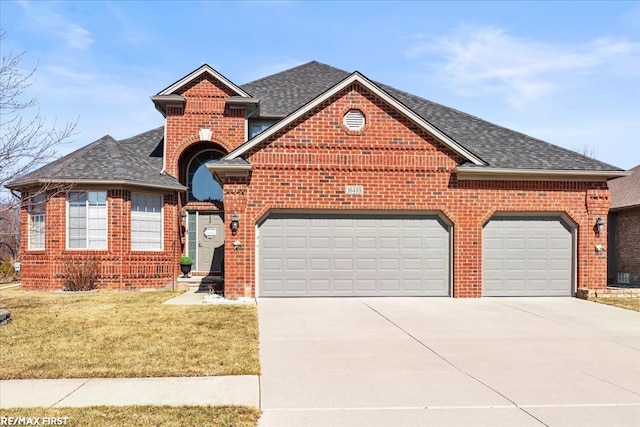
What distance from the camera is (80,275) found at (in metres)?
16.5

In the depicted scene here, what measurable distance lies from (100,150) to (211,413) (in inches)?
603

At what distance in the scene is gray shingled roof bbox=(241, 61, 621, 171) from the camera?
15.4 meters

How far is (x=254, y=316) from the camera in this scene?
1143 cm

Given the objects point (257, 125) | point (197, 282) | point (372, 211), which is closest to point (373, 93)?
point (372, 211)

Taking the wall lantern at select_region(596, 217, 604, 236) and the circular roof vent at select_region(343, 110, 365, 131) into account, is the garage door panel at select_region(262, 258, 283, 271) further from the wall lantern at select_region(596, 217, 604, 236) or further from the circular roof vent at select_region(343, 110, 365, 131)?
the wall lantern at select_region(596, 217, 604, 236)

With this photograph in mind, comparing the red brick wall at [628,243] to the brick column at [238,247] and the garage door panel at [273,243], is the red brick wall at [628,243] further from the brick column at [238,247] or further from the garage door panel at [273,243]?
the brick column at [238,247]

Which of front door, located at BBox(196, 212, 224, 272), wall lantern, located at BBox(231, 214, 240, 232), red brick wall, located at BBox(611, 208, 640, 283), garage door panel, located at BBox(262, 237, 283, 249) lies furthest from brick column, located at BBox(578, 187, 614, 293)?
front door, located at BBox(196, 212, 224, 272)

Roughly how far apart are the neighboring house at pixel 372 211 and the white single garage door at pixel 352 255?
3 centimetres

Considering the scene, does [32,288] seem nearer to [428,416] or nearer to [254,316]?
[254,316]

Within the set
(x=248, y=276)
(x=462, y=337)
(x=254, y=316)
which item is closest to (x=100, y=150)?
(x=248, y=276)

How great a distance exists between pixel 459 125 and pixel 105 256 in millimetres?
13061

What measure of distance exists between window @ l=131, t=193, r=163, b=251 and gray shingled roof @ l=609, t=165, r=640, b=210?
18.4m

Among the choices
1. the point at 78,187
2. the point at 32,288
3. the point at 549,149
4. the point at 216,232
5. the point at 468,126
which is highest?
the point at 468,126

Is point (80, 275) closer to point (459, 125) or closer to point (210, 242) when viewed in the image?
point (210, 242)
